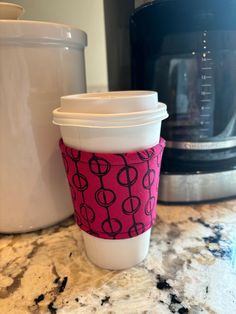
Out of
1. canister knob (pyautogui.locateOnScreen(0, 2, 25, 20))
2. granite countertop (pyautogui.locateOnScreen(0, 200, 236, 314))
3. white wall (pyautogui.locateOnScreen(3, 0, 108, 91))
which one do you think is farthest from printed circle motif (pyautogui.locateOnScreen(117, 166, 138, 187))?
white wall (pyautogui.locateOnScreen(3, 0, 108, 91))

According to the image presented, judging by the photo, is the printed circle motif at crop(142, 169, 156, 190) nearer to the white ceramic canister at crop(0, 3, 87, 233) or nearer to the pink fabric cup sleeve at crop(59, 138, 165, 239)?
the pink fabric cup sleeve at crop(59, 138, 165, 239)

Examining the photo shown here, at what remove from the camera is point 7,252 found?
1.44 feet

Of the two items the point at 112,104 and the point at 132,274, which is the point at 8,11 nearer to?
the point at 112,104

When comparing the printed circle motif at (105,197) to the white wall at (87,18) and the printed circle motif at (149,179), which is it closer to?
the printed circle motif at (149,179)

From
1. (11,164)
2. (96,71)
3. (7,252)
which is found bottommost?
(7,252)

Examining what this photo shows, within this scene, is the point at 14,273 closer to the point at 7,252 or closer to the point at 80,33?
the point at 7,252

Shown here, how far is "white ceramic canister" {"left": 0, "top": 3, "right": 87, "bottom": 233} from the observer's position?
1.30 feet

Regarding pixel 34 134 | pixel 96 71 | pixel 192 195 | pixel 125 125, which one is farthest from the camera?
pixel 96 71

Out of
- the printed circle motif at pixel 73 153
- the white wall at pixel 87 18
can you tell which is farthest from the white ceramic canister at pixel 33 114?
the white wall at pixel 87 18

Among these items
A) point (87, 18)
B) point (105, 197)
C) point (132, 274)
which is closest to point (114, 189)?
point (105, 197)

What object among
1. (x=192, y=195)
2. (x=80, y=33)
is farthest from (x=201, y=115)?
(x=80, y=33)

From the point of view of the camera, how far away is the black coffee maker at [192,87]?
1.59 ft

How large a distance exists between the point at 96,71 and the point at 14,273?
69cm

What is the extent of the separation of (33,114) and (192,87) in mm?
286
